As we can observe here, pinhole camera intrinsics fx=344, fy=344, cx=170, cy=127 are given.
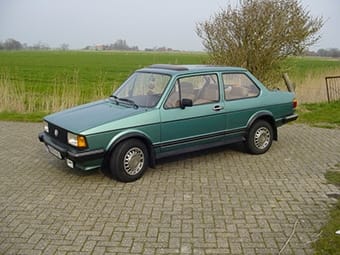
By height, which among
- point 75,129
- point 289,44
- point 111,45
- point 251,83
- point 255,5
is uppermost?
point 111,45

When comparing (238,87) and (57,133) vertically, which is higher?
(238,87)

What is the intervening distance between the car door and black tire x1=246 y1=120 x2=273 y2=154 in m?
0.75

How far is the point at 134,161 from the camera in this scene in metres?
5.18

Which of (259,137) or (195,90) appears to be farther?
(259,137)

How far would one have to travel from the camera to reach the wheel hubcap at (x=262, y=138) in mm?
6552

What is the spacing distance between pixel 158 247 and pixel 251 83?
13.4 ft

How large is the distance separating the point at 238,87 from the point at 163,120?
1.82 m

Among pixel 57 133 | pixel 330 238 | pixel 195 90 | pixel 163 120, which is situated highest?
pixel 195 90

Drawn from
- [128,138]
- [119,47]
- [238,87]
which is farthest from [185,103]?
[119,47]

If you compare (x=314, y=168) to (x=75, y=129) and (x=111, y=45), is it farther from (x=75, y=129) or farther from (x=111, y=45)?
(x=111, y=45)

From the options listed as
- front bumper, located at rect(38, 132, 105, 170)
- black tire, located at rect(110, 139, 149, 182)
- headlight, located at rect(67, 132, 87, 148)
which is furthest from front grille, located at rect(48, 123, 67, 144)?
black tire, located at rect(110, 139, 149, 182)

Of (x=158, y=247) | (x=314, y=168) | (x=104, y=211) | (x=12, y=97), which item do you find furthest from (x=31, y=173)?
(x=12, y=97)

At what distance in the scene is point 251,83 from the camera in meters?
6.55

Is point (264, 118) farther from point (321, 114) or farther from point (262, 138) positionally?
point (321, 114)
